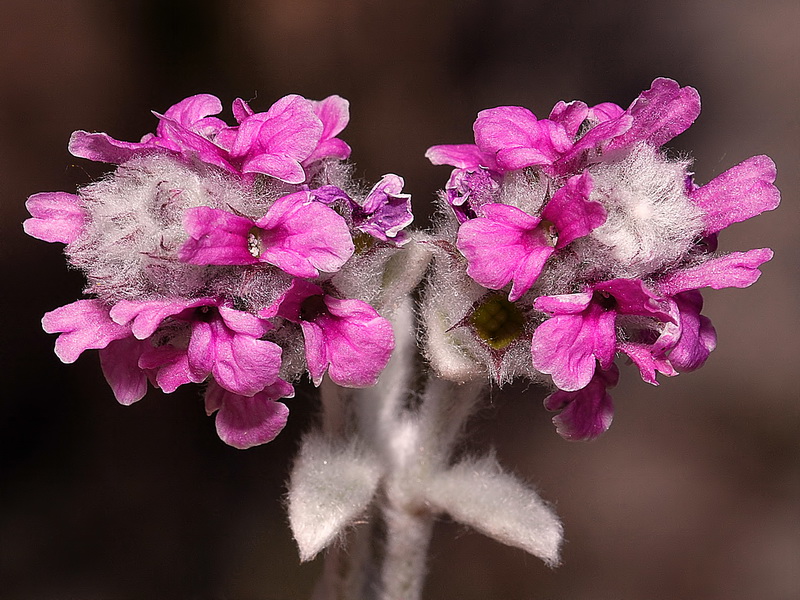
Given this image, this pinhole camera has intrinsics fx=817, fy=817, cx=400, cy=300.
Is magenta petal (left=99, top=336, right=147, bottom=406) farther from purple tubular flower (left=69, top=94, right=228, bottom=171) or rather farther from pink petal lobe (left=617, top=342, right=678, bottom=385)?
pink petal lobe (left=617, top=342, right=678, bottom=385)

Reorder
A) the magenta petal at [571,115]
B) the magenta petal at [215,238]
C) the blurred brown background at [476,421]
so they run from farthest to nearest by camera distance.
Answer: the blurred brown background at [476,421], the magenta petal at [571,115], the magenta petal at [215,238]

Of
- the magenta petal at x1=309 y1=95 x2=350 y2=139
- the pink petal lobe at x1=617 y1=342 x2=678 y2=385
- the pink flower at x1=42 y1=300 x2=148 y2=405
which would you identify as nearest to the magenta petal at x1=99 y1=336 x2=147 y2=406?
the pink flower at x1=42 y1=300 x2=148 y2=405

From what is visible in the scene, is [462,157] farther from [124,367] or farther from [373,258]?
[124,367]

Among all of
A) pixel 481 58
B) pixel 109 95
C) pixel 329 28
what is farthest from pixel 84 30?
pixel 481 58

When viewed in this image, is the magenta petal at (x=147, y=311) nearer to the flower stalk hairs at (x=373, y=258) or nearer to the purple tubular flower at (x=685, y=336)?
the flower stalk hairs at (x=373, y=258)

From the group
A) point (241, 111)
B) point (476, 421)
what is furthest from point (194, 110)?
point (476, 421)

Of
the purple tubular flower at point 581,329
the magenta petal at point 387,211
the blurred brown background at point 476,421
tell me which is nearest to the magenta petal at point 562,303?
the purple tubular flower at point 581,329
